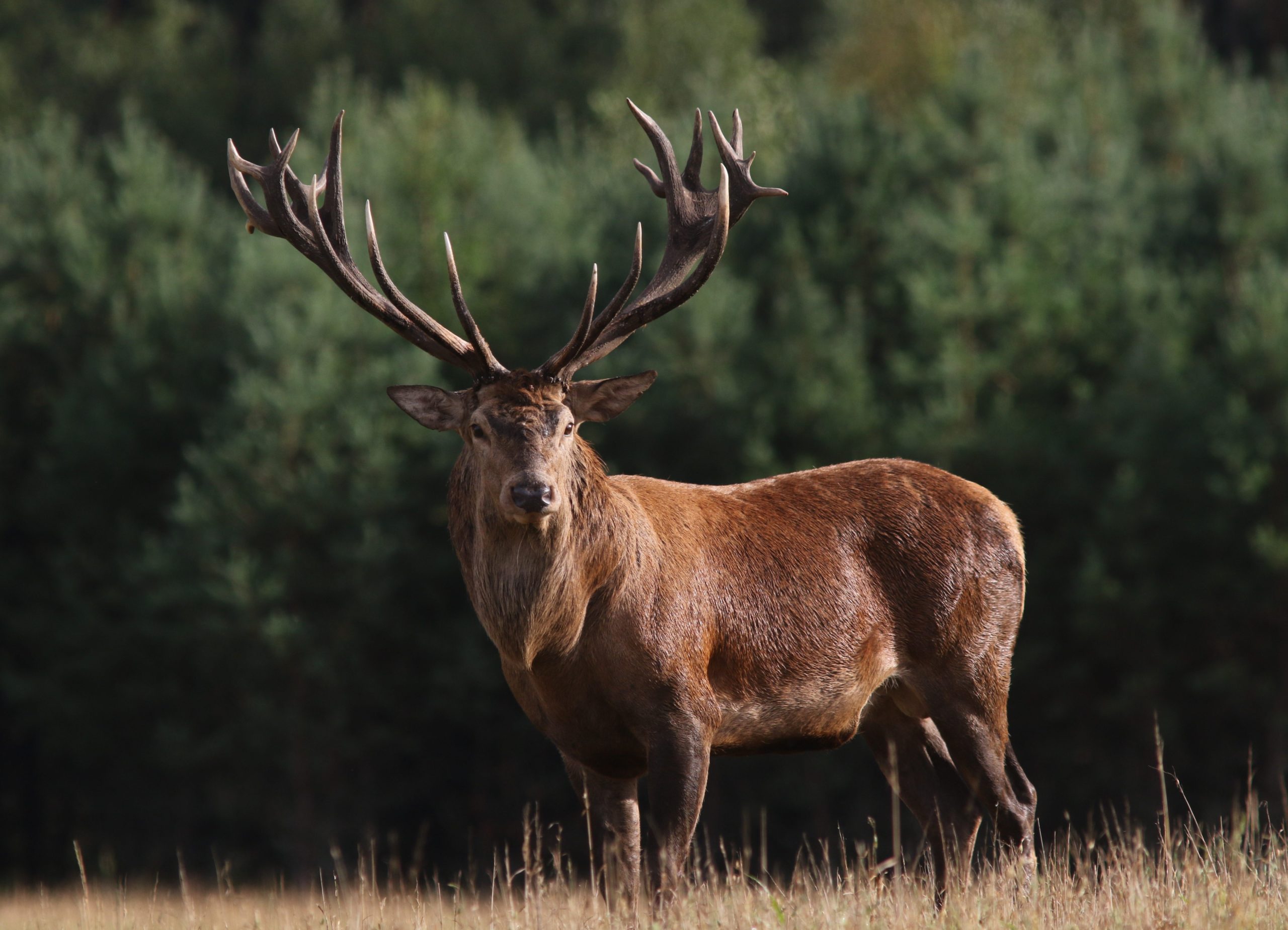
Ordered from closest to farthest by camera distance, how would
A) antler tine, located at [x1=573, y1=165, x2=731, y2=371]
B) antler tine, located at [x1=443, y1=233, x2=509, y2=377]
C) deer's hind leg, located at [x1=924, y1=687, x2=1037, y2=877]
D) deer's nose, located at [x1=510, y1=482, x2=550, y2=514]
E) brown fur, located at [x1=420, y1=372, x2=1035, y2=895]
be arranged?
deer's nose, located at [x1=510, y1=482, x2=550, y2=514]
brown fur, located at [x1=420, y1=372, x2=1035, y2=895]
antler tine, located at [x1=443, y1=233, x2=509, y2=377]
antler tine, located at [x1=573, y1=165, x2=731, y2=371]
deer's hind leg, located at [x1=924, y1=687, x2=1037, y2=877]

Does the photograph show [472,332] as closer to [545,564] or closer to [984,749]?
[545,564]

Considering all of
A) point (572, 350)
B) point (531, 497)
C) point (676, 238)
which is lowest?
point (531, 497)

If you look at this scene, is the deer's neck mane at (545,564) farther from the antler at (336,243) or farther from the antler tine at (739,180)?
the antler tine at (739,180)

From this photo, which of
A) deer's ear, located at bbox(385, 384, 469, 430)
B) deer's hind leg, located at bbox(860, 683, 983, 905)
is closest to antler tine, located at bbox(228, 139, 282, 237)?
deer's ear, located at bbox(385, 384, 469, 430)

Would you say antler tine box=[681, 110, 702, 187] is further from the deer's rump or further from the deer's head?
the deer's rump

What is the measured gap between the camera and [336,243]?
Result: 5.70 metres

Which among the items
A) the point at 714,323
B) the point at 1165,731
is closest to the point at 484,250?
the point at 714,323

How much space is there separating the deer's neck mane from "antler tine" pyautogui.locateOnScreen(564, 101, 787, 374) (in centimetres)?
50

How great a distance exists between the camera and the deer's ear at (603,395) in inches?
206

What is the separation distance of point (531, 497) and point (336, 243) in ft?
5.22

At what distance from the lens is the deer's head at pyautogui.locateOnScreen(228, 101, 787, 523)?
4863mm

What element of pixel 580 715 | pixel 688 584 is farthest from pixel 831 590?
pixel 580 715

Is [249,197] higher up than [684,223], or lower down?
higher up

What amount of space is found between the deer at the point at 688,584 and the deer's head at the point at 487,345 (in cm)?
1
